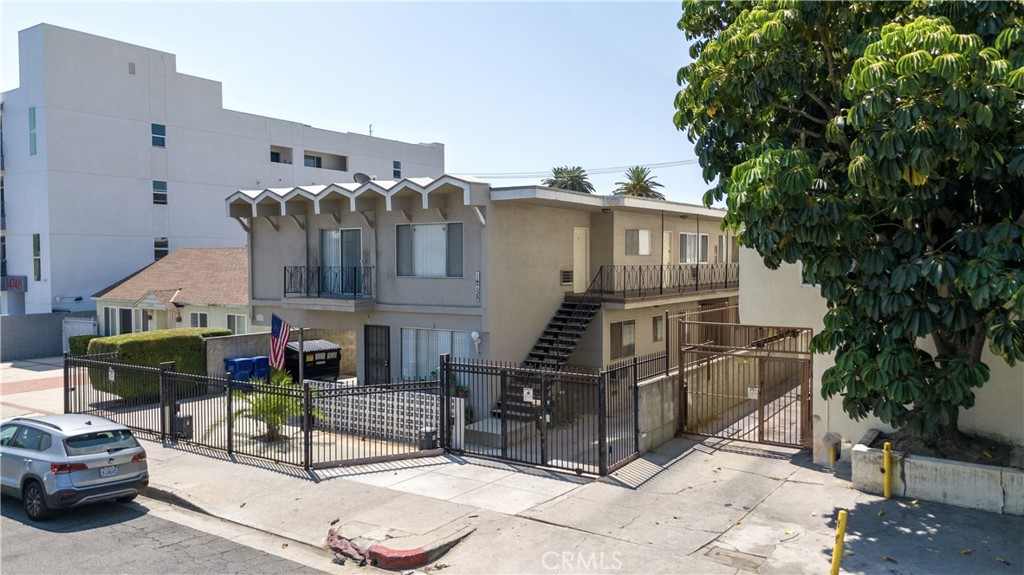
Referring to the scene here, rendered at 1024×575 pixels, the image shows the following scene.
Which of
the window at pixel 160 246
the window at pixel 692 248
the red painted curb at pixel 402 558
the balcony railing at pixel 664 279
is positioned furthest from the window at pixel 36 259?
the red painted curb at pixel 402 558

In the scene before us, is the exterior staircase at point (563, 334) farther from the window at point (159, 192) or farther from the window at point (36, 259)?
the window at point (36, 259)

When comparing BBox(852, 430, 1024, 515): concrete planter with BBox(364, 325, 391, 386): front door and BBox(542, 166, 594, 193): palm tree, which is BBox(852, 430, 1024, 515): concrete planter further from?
BBox(542, 166, 594, 193): palm tree

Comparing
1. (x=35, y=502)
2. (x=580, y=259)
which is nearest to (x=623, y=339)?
(x=580, y=259)

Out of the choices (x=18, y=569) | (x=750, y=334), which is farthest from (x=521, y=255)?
(x=18, y=569)

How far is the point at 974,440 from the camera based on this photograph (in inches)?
454

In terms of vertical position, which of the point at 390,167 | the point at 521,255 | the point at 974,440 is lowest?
the point at 974,440

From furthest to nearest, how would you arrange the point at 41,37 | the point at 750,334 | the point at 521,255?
the point at 41,37 < the point at 750,334 < the point at 521,255

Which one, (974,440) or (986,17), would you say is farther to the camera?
(974,440)

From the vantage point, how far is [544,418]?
13.0 metres

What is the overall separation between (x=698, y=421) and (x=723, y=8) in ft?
28.0

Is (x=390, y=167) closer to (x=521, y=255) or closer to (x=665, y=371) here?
(x=521, y=255)

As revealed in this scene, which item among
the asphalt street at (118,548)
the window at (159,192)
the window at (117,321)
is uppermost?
the window at (159,192)

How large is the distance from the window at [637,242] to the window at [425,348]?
23.0ft

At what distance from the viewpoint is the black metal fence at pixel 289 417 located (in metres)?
14.6
